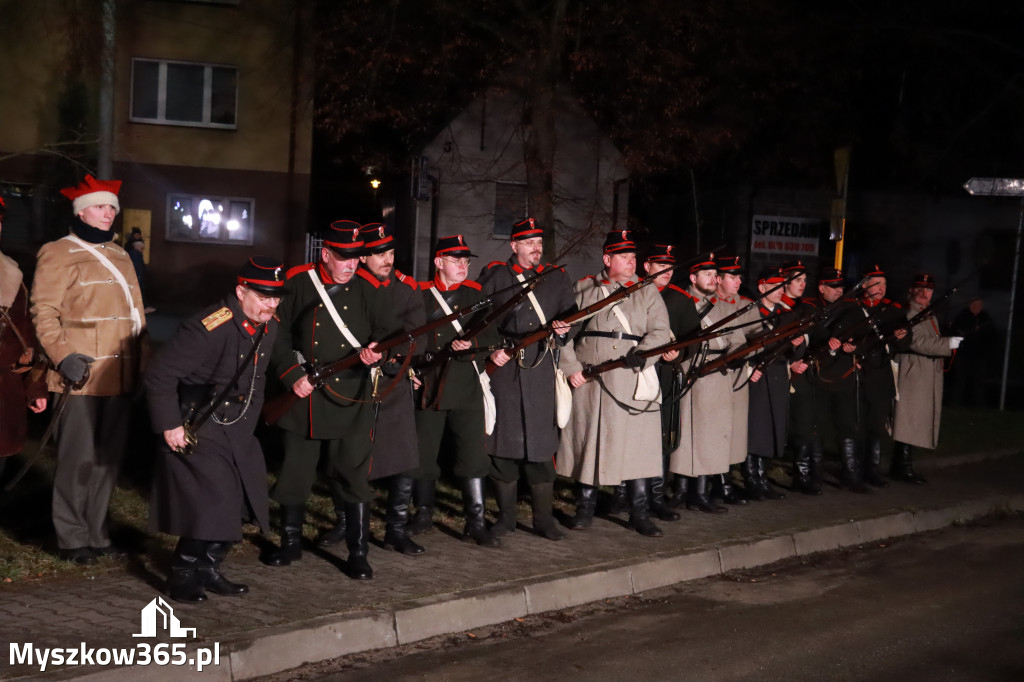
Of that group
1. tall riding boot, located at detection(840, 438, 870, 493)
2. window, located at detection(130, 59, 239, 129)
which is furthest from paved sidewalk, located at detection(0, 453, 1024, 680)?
window, located at detection(130, 59, 239, 129)

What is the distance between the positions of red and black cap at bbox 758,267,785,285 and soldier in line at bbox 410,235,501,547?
136 inches

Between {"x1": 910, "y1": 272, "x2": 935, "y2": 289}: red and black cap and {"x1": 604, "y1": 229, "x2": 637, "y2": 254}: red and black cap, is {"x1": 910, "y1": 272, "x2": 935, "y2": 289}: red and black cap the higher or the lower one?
the lower one

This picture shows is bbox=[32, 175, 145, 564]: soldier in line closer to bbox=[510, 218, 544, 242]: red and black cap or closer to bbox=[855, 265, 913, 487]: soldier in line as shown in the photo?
bbox=[510, 218, 544, 242]: red and black cap

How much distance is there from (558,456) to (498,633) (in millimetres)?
2849

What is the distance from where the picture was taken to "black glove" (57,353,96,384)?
685 centimetres

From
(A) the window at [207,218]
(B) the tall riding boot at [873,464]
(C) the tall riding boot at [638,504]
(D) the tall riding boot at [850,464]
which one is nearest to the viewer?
(C) the tall riding boot at [638,504]

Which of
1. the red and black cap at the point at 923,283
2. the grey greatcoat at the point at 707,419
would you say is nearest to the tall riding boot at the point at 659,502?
the grey greatcoat at the point at 707,419

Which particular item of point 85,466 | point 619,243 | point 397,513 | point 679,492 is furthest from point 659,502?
point 85,466

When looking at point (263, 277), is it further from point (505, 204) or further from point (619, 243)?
point (505, 204)

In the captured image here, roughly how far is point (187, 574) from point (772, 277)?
625 centimetres

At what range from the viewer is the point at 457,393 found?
830 cm

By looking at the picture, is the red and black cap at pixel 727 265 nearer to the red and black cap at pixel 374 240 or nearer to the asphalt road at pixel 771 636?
the asphalt road at pixel 771 636

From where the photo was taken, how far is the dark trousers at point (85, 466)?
7.18m

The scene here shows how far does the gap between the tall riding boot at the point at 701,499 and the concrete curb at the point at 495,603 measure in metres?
0.95
